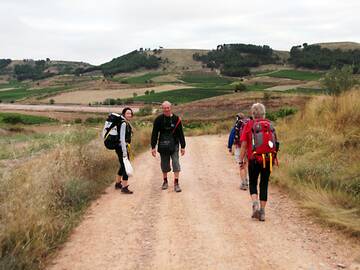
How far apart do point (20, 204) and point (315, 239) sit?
4253 millimetres

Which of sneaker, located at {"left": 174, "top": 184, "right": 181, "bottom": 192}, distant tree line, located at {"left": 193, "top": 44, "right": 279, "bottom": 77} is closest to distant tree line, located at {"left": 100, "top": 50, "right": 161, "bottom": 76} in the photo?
distant tree line, located at {"left": 193, "top": 44, "right": 279, "bottom": 77}

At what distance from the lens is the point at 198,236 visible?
22.8ft

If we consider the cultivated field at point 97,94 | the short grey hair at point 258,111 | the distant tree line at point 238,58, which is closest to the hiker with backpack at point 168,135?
the short grey hair at point 258,111

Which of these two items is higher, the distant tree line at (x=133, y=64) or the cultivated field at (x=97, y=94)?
the distant tree line at (x=133, y=64)

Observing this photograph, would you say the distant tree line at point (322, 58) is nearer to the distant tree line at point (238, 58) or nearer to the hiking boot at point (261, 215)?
the distant tree line at point (238, 58)

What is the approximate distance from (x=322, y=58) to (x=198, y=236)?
114410mm

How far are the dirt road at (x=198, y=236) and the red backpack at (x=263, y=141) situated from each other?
1104 mm

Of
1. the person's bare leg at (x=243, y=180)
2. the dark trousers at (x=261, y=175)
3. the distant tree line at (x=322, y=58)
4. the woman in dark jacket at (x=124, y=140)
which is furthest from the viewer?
the distant tree line at (x=322, y=58)

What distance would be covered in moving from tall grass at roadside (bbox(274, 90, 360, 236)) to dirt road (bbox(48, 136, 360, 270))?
1.12ft

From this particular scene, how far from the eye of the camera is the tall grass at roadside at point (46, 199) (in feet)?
19.3

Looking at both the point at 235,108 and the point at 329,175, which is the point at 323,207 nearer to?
the point at 329,175

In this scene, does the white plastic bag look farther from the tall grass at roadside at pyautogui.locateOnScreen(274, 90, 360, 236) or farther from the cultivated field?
the cultivated field

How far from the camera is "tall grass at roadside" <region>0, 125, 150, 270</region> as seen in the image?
19.3 ft

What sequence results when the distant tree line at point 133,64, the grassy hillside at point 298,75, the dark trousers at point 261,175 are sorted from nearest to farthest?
the dark trousers at point 261,175 → the grassy hillside at point 298,75 → the distant tree line at point 133,64
